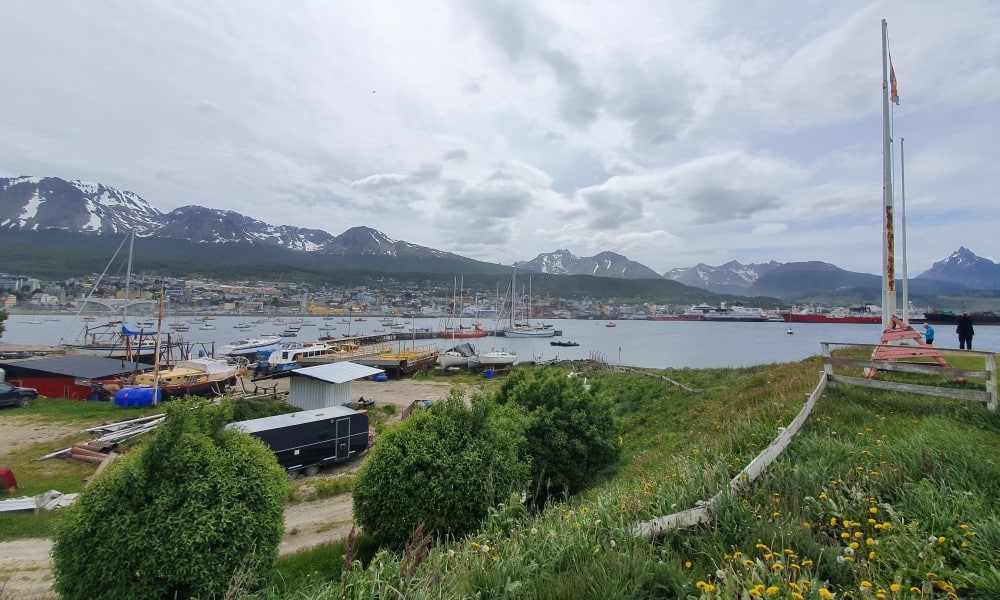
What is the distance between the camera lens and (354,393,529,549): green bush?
6.87 m

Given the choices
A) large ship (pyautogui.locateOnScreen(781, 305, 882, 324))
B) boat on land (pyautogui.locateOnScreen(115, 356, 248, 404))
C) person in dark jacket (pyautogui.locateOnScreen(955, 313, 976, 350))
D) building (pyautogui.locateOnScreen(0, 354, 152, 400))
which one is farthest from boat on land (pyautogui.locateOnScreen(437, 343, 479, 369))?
large ship (pyautogui.locateOnScreen(781, 305, 882, 324))

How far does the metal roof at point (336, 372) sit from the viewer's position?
20281 mm

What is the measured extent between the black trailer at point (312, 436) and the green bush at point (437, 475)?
712cm

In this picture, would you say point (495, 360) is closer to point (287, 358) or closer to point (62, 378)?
point (287, 358)

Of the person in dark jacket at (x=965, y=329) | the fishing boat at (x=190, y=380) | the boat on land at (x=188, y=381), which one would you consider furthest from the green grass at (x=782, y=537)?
the fishing boat at (x=190, y=380)

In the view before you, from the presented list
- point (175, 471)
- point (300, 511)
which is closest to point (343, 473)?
point (300, 511)

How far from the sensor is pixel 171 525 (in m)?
4.85

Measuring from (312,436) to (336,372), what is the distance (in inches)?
299

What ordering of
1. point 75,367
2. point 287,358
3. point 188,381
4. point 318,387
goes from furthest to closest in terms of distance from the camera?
point 287,358, point 75,367, point 188,381, point 318,387

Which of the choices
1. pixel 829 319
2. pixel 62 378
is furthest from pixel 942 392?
pixel 829 319

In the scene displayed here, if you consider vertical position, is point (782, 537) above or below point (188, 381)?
above

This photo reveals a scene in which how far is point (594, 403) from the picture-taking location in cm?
1012

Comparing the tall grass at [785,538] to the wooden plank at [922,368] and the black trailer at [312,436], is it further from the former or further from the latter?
the black trailer at [312,436]

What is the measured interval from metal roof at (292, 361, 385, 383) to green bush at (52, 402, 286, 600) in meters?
15.3
